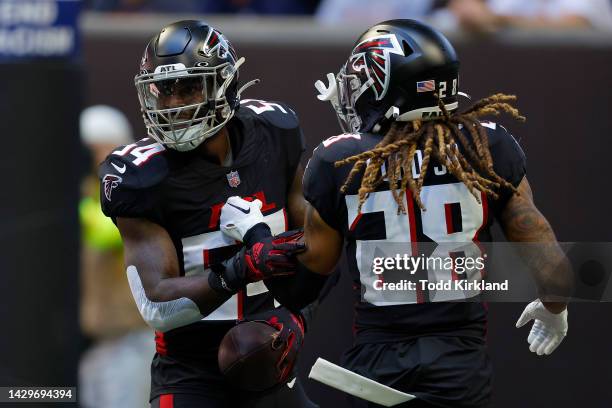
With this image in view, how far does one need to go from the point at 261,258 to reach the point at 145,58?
2.99ft

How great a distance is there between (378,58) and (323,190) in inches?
17.8

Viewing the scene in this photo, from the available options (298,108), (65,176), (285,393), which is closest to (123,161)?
(65,176)

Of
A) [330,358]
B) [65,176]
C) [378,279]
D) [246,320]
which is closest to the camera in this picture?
[378,279]

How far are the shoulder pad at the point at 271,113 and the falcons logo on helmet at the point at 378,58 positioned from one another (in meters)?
0.75

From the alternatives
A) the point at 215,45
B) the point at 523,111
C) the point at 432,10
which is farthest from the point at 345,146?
the point at 432,10

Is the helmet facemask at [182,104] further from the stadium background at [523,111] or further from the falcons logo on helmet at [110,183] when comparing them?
the stadium background at [523,111]

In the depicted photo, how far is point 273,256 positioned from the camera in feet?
12.3

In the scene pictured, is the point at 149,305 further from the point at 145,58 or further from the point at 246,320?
the point at 145,58

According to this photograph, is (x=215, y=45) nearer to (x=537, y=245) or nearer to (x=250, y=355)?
(x=250, y=355)

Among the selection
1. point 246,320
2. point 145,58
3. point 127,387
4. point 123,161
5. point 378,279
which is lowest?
point 127,387

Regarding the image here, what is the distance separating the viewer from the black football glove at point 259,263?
12.2 ft

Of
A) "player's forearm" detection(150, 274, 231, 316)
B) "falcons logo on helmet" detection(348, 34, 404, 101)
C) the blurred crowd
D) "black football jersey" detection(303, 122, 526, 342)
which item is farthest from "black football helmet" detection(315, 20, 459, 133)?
the blurred crowd

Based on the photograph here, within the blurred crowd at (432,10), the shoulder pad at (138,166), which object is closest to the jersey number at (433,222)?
the shoulder pad at (138,166)

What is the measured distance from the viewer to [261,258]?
378 cm
